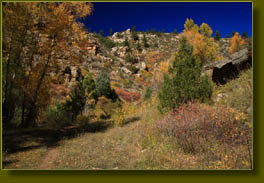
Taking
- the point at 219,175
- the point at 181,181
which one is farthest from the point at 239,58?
the point at 181,181

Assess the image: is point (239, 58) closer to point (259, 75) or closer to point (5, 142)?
point (259, 75)

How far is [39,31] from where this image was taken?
6672mm

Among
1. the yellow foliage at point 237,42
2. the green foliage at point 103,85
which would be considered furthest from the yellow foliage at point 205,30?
the green foliage at point 103,85

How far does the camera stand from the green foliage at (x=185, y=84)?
604 centimetres

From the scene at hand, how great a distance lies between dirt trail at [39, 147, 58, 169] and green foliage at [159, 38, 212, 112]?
4.48m

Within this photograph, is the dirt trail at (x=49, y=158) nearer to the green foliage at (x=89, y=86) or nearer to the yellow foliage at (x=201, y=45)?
the green foliage at (x=89, y=86)

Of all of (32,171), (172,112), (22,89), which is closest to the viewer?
(32,171)

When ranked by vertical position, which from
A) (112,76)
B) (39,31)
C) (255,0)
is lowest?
(255,0)

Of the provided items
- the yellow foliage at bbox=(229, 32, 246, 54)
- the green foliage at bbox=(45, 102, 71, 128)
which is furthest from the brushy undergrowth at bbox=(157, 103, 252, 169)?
the green foliage at bbox=(45, 102, 71, 128)

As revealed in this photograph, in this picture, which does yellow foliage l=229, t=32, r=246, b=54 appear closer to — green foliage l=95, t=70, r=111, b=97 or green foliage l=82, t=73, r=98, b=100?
green foliage l=82, t=73, r=98, b=100

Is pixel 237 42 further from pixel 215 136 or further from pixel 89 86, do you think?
pixel 215 136

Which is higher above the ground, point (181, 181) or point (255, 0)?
point (255, 0)

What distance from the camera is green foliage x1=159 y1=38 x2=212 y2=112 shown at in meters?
6.04

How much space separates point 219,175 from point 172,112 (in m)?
3.47
